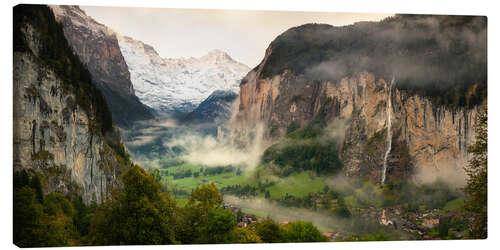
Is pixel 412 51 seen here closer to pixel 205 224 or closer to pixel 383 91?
pixel 383 91

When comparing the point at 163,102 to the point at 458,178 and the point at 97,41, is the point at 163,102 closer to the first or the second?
the point at 97,41

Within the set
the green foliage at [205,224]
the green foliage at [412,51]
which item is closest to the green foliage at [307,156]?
the green foliage at [412,51]

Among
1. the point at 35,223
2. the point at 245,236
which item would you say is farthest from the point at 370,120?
the point at 35,223

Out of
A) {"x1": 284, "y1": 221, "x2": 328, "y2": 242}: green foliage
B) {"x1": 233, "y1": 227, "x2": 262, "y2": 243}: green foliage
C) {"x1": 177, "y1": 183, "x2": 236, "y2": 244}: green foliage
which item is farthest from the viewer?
{"x1": 284, "y1": 221, "x2": 328, "y2": 242}: green foliage

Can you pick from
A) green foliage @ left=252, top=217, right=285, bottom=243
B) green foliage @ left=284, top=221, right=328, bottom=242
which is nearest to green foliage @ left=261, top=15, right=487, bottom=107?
green foliage @ left=284, top=221, right=328, bottom=242

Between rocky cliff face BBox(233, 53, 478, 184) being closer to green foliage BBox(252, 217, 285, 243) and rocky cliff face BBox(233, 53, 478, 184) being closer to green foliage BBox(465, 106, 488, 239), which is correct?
green foliage BBox(465, 106, 488, 239)
